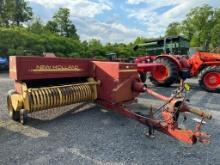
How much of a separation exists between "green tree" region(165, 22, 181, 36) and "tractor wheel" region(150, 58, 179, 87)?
3683 cm

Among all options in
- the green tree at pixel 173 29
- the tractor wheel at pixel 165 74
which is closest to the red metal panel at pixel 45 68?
the tractor wheel at pixel 165 74

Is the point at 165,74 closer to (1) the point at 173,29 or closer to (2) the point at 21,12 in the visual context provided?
(2) the point at 21,12

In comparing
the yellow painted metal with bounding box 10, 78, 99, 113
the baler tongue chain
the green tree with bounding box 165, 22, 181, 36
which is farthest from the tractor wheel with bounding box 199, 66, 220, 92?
the green tree with bounding box 165, 22, 181, 36

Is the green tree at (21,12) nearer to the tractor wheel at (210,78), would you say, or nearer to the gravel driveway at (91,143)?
the tractor wheel at (210,78)

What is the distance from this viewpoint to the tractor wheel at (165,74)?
29.6ft

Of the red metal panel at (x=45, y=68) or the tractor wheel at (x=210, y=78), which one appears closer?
the red metal panel at (x=45, y=68)

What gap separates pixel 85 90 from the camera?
5.24 m

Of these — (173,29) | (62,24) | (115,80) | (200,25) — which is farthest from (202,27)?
(115,80)

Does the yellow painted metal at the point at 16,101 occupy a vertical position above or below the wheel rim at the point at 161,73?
below

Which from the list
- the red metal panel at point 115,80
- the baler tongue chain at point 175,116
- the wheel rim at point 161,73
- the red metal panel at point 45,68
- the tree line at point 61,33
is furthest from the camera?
the tree line at point 61,33

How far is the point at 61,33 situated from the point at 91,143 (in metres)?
28.5

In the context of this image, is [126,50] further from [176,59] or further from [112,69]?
[112,69]

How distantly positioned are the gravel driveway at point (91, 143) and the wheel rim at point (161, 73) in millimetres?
4069

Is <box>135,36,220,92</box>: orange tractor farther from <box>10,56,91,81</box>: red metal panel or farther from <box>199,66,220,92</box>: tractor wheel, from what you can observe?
<box>10,56,91,81</box>: red metal panel
